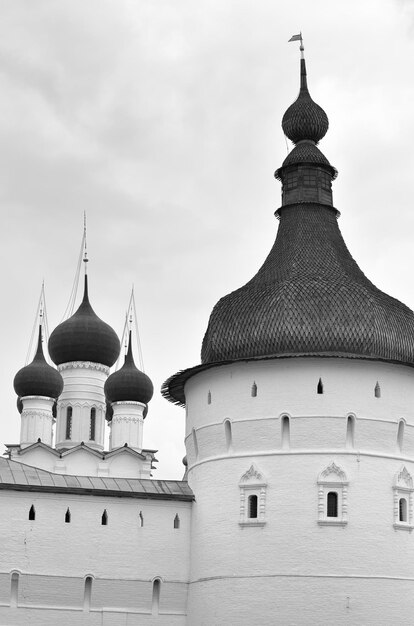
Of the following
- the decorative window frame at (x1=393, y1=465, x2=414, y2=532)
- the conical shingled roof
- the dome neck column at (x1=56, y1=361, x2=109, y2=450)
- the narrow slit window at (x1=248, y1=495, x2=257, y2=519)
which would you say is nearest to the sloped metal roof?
the narrow slit window at (x1=248, y1=495, x2=257, y2=519)

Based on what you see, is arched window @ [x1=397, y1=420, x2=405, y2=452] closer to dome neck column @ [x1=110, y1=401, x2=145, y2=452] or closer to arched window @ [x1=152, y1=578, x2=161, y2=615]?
arched window @ [x1=152, y1=578, x2=161, y2=615]

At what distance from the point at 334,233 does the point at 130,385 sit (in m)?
15.2

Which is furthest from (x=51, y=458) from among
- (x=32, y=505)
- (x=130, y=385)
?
(x=32, y=505)

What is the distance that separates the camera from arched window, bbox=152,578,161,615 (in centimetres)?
2558

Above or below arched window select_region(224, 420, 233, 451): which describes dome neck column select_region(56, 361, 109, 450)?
above

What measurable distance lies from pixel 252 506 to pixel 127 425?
56.1 ft

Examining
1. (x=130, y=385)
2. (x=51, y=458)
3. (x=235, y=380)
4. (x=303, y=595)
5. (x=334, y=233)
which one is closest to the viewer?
(x=303, y=595)

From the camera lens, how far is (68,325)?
137 feet

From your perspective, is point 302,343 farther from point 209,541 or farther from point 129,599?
point 129,599

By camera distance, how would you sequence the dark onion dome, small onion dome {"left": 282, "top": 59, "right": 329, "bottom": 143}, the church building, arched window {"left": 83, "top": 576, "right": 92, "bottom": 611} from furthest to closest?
the dark onion dome
small onion dome {"left": 282, "top": 59, "right": 329, "bottom": 143}
arched window {"left": 83, "top": 576, "right": 92, "bottom": 611}
the church building

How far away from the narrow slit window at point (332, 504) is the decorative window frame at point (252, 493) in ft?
3.82

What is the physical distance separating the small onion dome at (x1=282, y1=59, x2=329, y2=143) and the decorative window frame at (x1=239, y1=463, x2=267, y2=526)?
7907 mm

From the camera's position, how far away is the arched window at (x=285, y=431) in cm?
2523

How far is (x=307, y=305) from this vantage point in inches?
1017
